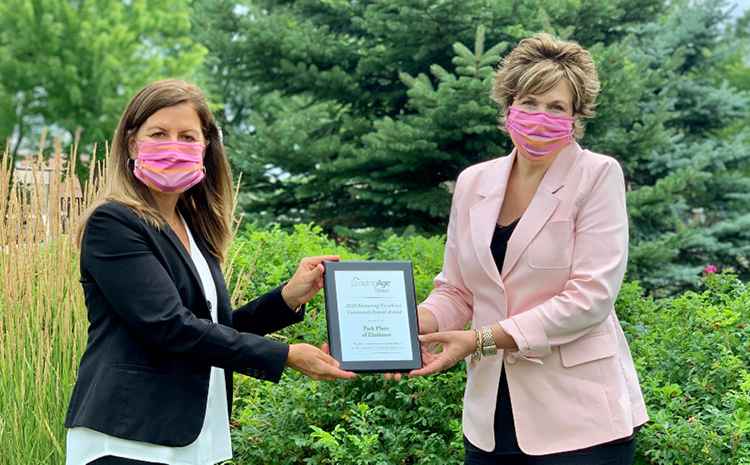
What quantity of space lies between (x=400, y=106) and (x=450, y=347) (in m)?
6.62

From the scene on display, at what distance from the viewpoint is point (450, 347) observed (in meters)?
2.46

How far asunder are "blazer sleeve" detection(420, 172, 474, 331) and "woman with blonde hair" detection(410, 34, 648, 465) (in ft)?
0.25

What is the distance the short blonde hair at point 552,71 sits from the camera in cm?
250

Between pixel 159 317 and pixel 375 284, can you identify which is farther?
pixel 375 284

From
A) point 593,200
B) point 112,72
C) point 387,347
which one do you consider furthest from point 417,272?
point 112,72

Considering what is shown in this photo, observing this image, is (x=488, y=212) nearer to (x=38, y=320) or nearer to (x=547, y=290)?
(x=547, y=290)

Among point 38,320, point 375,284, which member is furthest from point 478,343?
point 38,320

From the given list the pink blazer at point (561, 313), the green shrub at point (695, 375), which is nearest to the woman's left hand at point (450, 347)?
the pink blazer at point (561, 313)

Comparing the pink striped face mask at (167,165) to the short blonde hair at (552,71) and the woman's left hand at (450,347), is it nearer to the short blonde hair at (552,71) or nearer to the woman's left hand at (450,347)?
the woman's left hand at (450,347)

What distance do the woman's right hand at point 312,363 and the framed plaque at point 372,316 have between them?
109mm

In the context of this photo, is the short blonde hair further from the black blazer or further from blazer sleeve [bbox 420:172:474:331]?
the black blazer

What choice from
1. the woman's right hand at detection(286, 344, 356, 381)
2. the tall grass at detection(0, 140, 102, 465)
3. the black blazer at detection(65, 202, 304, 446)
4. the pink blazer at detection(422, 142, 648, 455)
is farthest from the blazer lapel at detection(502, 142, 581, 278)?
the tall grass at detection(0, 140, 102, 465)

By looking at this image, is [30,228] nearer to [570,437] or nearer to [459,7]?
[570,437]

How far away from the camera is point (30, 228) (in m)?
3.98
